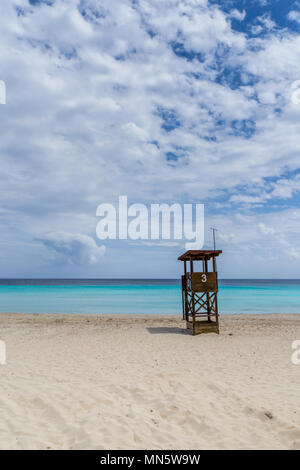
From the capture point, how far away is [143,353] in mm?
11727

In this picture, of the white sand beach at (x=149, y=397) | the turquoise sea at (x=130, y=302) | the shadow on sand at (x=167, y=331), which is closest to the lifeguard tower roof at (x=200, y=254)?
the shadow on sand at (x=167, y=331)

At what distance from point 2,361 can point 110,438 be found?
21.1 ft

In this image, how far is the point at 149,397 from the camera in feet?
22.4

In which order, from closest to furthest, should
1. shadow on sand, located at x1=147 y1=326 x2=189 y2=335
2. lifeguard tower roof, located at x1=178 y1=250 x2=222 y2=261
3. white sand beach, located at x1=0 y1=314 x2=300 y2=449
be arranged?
white sand beach, located at x1=0 y1=314 x2=300 y2=449 → lifeguard tower roof, located at x1=178 y1=250 x2=222 y2=261 → shadow on sand, located at x1=147 y1=326 x2=189 y2=335

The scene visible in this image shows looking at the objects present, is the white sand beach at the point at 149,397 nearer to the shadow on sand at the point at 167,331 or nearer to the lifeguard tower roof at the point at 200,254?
the shadow on sand at the point at 167,331

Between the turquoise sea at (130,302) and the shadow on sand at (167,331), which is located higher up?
the shadow on sand at (167,331)

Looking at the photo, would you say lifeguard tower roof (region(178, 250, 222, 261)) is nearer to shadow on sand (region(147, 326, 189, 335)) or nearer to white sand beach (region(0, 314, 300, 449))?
shadow on sand (region(147, 326, 189, 335))

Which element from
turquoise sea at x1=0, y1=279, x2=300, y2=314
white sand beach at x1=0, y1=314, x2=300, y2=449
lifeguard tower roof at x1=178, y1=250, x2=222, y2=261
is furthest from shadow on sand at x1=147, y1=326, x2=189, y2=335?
turquoise sea at x1=0, y1=279, x2=300, y2=314

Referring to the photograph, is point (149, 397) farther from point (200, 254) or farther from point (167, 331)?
point (167, 331)

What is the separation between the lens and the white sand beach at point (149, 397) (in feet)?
16.9

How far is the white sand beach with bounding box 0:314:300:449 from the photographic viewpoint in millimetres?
5164
